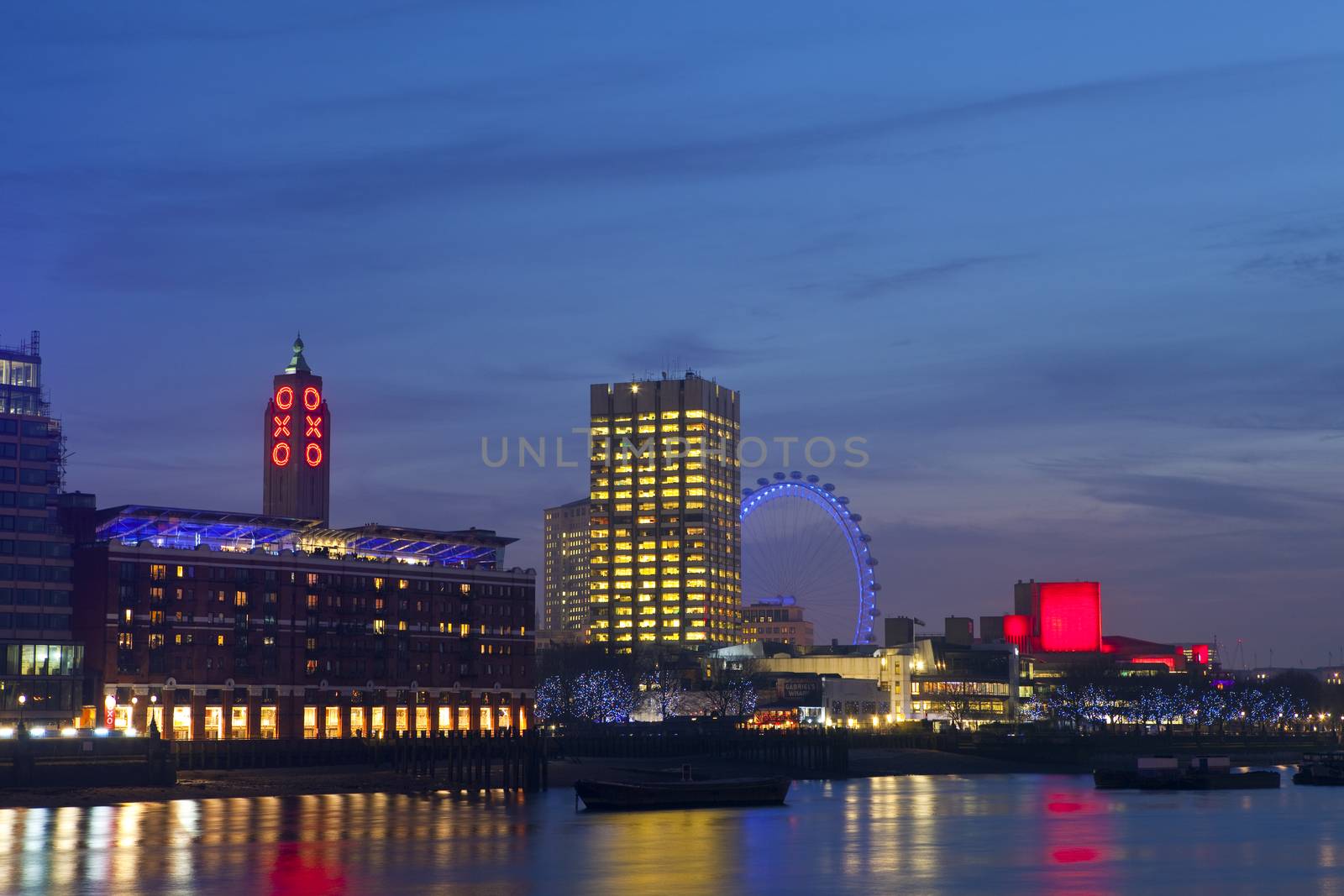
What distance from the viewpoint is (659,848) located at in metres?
117

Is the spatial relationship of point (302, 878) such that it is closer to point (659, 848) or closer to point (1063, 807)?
point (659, 848)

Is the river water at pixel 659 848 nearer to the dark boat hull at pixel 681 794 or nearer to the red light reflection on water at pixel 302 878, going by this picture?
the red light reflection on water at pixel 302 878

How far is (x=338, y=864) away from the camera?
103 m

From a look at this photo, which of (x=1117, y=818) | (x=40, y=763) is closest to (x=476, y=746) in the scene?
(x=40, y=763)

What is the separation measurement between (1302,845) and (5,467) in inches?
5569

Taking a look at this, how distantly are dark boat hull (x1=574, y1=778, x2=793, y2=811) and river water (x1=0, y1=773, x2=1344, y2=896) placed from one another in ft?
10.3

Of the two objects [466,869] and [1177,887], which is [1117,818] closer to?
[1177,887]

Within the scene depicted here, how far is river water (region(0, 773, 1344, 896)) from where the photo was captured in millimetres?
97312

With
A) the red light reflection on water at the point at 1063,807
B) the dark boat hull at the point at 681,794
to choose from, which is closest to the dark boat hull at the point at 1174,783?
the red light reflection on water at the point at 1063,807

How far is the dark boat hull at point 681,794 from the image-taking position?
15275cm

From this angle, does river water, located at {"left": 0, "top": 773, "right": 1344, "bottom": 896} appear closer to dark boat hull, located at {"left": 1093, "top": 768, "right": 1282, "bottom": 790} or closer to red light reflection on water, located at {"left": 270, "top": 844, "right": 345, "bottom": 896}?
red light reflection on water, located at {"left": 270, "top": 844, "right": 345, "bottom": 896}

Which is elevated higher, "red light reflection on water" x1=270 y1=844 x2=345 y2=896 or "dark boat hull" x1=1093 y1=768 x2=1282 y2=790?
"red light reflection on water" x1=270 y1=844 x2=345 y2=896

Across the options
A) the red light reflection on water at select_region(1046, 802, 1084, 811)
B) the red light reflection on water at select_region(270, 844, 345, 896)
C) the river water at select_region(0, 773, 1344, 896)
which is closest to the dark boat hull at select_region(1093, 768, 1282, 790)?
the river water at select_region(0, 773, 1344, 896)

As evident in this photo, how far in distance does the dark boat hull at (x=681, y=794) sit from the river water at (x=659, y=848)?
3.14 metres
